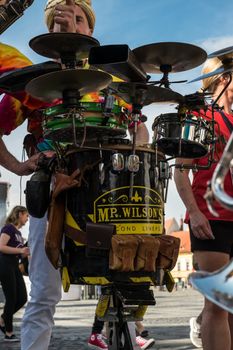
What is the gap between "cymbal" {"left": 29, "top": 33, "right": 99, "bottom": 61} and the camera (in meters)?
2.57

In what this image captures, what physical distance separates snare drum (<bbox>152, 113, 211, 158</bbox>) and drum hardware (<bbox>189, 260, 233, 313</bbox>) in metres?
1.57

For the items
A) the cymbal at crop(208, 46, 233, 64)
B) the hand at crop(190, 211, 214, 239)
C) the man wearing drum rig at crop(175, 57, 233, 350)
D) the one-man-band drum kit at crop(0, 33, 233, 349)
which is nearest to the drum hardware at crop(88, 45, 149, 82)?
the one-man-band drum kit at crop(0, 33, 233, 349)

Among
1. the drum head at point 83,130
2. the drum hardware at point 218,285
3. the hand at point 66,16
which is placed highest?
the hand at point 66,16

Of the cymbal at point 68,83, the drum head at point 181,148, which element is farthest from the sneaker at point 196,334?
the cymbal at point 68,83

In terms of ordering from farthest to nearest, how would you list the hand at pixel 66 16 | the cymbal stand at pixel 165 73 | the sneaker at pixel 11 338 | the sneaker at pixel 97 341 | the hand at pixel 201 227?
the sneaker at pixel 11 338, the sneaker at pixel 97 341, the hand at pixel 201 227, the hand at pixel 66 16, the cymbal stand at pixel 165 73

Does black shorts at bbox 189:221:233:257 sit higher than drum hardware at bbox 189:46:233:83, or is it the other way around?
drum hardware at bbox 189:46:233:83

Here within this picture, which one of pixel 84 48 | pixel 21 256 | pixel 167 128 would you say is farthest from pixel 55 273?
pixel 21 256

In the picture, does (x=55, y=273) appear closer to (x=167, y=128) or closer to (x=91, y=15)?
(x=167, y=128)

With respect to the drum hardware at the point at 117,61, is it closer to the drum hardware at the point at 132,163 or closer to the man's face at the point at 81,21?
the drum hardware at the point at 132,163

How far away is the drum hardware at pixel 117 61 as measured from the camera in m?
2.49

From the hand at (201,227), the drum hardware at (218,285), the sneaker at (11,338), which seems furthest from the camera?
the sneaker at (11,338)

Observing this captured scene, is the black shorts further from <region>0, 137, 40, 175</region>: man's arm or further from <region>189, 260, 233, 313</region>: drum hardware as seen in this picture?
<region>189, 260, 233, 313</region>: drum hardware

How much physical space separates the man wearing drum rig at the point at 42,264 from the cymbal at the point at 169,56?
40cm

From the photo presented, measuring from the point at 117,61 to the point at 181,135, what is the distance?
524 millimetres
